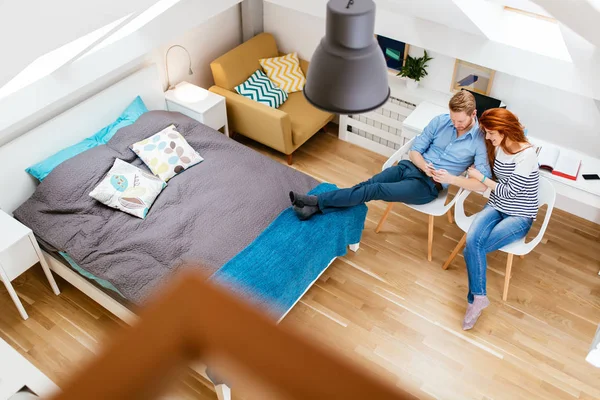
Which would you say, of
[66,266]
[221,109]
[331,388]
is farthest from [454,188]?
[331,388]

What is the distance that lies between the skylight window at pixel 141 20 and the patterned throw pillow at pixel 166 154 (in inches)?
27.4

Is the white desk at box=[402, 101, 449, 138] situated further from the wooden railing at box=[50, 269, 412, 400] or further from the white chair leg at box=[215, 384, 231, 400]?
the wooden railing at box=[50, 269, 412, 400]

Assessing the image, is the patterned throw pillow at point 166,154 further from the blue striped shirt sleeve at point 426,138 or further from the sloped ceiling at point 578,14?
the sloped ceiling at point 578,14

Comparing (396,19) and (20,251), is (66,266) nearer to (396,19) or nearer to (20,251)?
(20,251)

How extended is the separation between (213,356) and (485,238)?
3325 millimetres

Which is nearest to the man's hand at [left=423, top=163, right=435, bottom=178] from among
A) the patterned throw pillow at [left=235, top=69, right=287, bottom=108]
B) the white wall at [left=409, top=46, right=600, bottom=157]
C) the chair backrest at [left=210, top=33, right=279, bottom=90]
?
the white wall at [left=409, top=46, right=600, bottom=157]

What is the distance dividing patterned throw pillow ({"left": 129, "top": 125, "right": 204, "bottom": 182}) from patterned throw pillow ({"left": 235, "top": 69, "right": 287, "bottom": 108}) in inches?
39.5

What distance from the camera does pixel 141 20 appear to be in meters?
3.73

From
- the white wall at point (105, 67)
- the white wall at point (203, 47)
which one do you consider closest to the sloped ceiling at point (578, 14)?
the white wall at point (105, 67)

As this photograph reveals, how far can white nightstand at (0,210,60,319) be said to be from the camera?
3.20m

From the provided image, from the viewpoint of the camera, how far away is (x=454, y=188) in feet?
14.6

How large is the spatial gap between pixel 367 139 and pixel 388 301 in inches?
68.7

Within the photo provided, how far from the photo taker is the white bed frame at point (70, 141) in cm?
341

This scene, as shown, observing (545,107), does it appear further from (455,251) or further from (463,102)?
(455,251)
